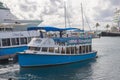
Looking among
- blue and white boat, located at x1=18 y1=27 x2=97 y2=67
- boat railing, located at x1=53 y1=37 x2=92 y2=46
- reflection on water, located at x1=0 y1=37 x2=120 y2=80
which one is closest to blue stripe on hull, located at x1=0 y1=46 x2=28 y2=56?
reflection on water, located at x1=0 y1=37 x2=120 y2=80

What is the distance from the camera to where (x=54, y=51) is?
43.6 meters

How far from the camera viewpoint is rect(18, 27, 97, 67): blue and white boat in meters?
41.8

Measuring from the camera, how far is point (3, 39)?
50219 millimetres

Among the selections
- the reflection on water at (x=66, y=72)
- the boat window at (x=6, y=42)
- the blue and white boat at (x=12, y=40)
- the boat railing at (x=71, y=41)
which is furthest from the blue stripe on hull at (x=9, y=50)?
the boat railing at (x=71, y=41)

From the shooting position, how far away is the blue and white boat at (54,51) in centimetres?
4182

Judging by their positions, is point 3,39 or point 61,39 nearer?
point 61,39

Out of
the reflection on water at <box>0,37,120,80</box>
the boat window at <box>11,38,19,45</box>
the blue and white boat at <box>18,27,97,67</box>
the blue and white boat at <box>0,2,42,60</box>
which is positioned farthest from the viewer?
the boat window at <box>11,38,19,45</box>

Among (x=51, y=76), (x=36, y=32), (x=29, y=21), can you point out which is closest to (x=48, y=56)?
(x=51, y=76)

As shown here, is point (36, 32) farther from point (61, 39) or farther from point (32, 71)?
point (32, 71)

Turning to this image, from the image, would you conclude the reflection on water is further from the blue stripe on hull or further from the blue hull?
the blue stripe on hull

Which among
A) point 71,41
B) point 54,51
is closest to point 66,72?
point 54,51

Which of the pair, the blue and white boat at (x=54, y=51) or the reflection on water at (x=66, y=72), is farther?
the blue and white boat at (x=54, y=51)

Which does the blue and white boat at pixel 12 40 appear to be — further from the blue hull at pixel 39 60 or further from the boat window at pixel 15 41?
the blue hull at pixel 39 60

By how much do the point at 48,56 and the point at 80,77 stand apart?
24.3 feet
